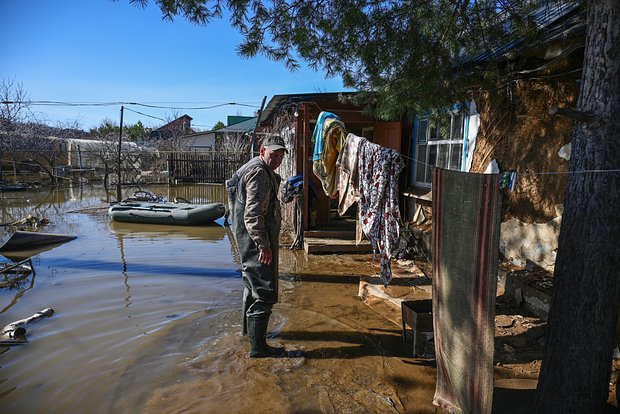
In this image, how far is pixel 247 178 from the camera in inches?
139

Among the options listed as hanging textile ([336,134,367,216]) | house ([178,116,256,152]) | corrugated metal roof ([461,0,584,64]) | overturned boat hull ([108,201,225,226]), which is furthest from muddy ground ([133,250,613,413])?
house ([178,116,256,152])

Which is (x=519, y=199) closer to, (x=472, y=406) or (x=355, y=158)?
(x=355, y=158)

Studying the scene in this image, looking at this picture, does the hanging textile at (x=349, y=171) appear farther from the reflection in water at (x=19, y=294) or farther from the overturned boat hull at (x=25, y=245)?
the overturned boat hull at (x=25, y=245)

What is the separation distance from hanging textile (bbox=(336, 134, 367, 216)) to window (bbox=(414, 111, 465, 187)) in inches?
60.4

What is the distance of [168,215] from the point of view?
1148 centimetres

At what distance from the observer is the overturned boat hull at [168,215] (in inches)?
448

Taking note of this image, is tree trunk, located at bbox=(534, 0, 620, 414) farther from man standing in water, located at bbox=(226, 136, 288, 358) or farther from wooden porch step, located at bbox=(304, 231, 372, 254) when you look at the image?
wooden porch step, located at bbox=(304, 231, 372, 254)

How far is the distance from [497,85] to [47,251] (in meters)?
8.94

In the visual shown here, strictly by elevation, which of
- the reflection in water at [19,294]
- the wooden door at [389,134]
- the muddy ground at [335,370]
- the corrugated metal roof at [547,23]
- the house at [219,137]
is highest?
the house at [219,137]

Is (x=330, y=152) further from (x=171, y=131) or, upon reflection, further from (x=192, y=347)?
(x=171, y=131)

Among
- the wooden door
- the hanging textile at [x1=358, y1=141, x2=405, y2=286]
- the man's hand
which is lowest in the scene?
the man's hand

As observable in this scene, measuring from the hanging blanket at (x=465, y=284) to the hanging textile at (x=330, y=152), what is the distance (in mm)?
2754

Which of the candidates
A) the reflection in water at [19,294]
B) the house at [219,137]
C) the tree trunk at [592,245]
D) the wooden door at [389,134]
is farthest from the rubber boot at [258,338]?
the house at [219,137]

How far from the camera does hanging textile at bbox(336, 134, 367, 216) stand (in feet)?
16.0
